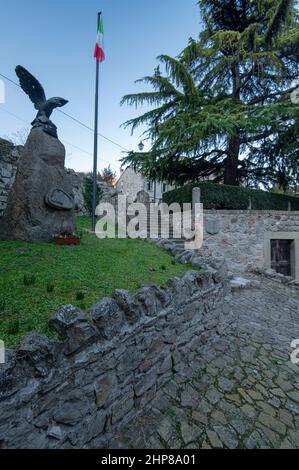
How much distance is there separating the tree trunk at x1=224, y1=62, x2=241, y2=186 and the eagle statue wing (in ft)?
26.9

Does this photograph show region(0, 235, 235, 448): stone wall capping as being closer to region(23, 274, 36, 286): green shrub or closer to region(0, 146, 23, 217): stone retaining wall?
region(23, 274, 36, 286): green shrub

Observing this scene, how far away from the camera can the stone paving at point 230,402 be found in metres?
2.18

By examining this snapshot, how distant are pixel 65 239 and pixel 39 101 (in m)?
3.56

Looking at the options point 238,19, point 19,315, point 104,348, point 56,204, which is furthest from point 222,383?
point 238,19

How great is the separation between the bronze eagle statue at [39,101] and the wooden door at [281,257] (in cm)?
868

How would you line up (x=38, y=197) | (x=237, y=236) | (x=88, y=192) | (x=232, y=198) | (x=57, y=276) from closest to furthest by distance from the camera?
(x=57, y=276), (x=38, y=197), (x=237, y=236), (x=232, y=198), (x=88, y=192)

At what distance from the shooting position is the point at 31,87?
5414mm

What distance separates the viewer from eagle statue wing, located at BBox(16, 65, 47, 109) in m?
5.25

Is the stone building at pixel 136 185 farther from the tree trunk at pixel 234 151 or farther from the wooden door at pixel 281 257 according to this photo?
the wooden door at pixel 281 257

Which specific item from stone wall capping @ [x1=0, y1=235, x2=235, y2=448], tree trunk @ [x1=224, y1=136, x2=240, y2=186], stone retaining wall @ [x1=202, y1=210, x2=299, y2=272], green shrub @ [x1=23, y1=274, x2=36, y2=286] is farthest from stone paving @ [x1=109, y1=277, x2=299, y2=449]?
tree trunk @ [x1=224, y1=136, x2=240, y2=186]

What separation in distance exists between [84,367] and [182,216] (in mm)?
8010

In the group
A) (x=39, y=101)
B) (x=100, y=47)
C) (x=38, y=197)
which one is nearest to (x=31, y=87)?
(x=39, y=101)

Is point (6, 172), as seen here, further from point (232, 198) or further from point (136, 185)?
point (136, 185)

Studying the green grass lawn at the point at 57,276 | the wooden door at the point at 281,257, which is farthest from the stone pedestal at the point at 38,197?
the wooden door at the point at 281,257
